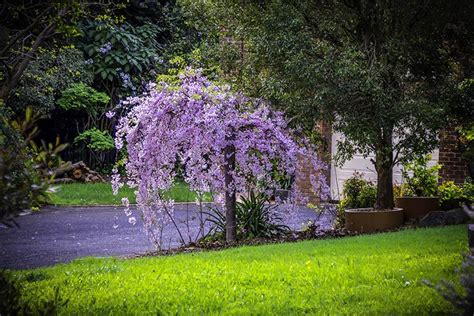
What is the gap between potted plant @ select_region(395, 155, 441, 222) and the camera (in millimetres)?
11320

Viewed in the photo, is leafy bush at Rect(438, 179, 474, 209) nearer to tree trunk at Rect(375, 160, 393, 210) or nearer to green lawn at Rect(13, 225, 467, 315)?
tree trunk at Rect(375, 160, 393, 210)

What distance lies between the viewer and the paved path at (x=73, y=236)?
9641 millimetres

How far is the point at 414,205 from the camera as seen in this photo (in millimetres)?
11344

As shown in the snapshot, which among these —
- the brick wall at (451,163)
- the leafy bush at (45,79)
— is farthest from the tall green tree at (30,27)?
the brick wall at (451,163)

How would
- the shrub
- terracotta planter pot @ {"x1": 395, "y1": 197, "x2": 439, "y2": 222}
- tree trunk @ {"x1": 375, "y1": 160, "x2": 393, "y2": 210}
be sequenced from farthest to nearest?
the shrub < terracotta planter pot @ {"x1": 395, "y1": 197, "x2": 439, "y2": 222} < tree trunk @ {"x1": 375, "y1": 160, "x2": 393, "y2": 210}

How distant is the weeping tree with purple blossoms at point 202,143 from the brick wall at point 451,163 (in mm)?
4479

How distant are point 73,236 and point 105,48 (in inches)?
430

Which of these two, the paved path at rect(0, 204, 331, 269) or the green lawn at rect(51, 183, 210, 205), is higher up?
the green lawn at rect(51, 183, 210, 205)

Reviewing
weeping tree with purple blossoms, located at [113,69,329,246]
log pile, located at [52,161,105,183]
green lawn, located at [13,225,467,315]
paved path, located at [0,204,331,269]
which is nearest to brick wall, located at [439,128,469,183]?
Answer: paved path, located at [0,204,331,269]

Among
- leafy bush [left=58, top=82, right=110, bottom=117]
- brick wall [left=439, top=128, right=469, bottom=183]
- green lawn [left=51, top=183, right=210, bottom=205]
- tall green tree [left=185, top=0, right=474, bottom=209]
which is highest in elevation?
leafy bush [left=58, top=82, right=110, bottom=117]

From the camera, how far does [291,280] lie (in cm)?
622

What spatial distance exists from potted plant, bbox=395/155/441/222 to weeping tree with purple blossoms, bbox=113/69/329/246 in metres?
2.34

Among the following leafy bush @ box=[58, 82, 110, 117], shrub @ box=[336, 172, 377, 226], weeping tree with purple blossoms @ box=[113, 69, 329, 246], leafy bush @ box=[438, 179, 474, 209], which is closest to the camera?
weeping tree with purple blossoms @ box=[113, 69, 329, 246]

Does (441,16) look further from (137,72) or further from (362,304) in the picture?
(137,72)
